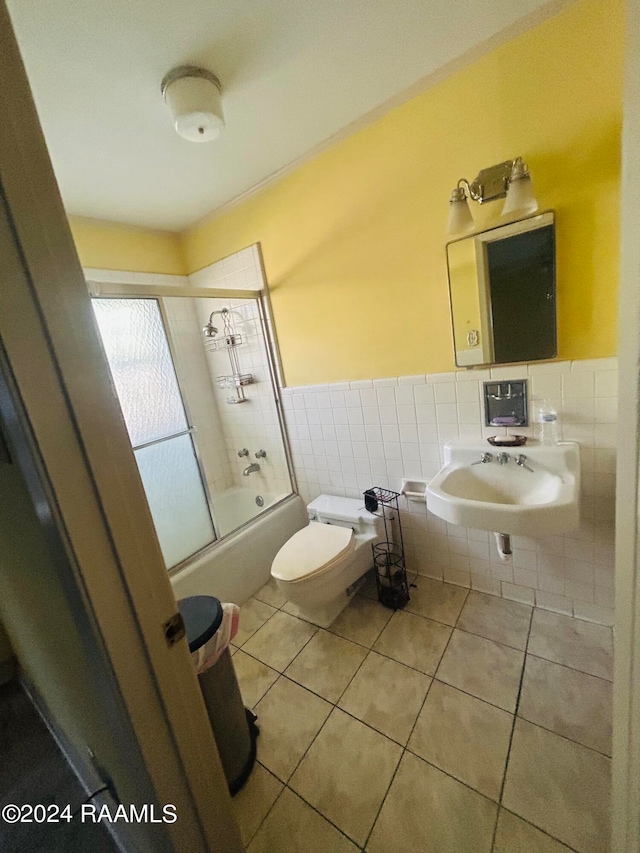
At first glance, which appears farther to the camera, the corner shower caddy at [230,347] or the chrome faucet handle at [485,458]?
the corner shower caddy at [230,347]

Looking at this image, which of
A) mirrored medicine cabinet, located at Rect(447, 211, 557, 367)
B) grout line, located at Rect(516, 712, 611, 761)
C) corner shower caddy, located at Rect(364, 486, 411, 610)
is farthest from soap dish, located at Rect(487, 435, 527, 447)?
grout line, located at Rect(516, 712, 611, 761)

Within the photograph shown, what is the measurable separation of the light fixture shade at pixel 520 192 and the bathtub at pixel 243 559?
6.14ft

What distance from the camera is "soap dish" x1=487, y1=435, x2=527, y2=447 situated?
1363 mm

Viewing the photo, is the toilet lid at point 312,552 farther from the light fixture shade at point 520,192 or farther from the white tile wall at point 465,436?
the light fixture shade at point 520,192

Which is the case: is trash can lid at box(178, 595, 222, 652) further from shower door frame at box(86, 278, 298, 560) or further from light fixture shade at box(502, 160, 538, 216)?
light fixture shade at box(502, 160, 538, 216)

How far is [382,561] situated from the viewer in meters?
1.86

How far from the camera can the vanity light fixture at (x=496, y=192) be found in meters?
1.12

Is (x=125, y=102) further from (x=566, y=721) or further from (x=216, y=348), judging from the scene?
(x=566, y=721)

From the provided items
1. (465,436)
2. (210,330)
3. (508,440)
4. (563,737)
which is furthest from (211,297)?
(563,737)

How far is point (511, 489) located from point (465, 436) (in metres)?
0.29

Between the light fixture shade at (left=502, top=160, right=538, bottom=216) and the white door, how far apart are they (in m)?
1.32

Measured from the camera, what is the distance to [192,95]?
1.08 metres

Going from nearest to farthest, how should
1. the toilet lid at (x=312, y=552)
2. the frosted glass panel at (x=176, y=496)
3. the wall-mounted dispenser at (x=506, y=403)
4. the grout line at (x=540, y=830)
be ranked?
the grout line at (x=540, y=830) → the wall-mounted dispenser at (x=506, y=403) → the toilet lid at (x=312, y=552) → the frosted glass panel at (x=176, y=496)

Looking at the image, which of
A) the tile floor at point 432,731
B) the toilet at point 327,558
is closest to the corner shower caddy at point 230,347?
the toilet at point 327,558
